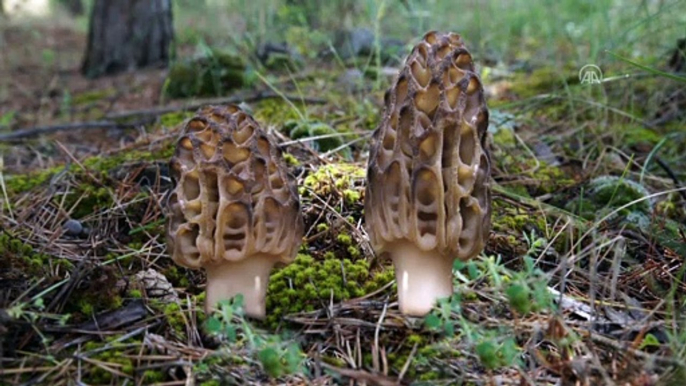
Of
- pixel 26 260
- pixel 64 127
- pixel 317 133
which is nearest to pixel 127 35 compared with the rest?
pixel 64 127

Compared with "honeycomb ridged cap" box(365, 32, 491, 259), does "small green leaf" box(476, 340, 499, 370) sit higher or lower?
lower

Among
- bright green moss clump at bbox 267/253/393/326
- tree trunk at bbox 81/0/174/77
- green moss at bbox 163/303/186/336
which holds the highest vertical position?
Answer: tree trunk at bbox 81/0/174/77

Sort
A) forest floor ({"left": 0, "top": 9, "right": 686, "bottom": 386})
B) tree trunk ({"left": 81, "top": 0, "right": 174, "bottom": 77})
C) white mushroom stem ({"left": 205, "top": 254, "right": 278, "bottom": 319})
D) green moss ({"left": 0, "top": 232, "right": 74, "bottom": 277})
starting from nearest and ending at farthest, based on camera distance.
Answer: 1. forest floor ({"left": 0, "top": 9, "right": 686, "bottom": 386})
2. white mushroom stem ({"left": 205, "top": 254, "right": 278, "bottom": 319})
3. green moss ({"left": 0, "top": 232, "right": 74, "bottom": 277})
4. tree trunk ({"left": 81, "top": 0, "right": 174, "bottom": 77})

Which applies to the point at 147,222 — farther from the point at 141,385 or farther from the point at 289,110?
the point at 289,110

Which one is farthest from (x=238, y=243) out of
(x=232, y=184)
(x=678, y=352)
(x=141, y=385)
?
(x=678, y=352)

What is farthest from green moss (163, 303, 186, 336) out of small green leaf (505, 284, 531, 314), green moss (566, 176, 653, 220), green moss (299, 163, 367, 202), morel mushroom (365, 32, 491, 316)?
green moss (566, 176, 653, 220)

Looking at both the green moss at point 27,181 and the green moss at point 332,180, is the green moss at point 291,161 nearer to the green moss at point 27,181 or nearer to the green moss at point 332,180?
the green moss at point 332,180

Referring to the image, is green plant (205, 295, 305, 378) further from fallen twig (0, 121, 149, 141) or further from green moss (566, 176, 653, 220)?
fallen twig (0, 121, 149, 141)

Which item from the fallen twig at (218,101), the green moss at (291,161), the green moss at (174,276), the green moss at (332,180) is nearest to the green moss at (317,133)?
the green moss at (291,161)
